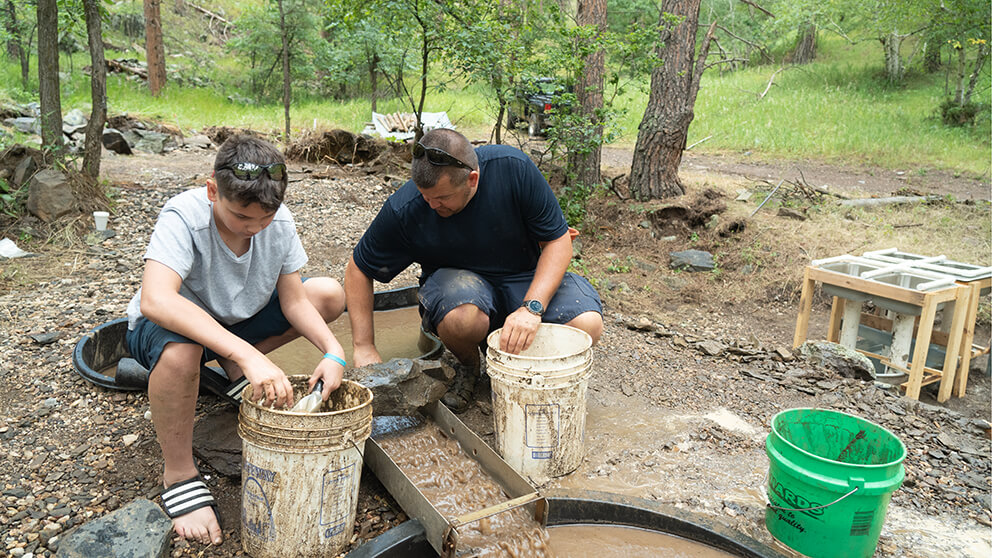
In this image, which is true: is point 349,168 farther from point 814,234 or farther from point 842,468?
point 842,468

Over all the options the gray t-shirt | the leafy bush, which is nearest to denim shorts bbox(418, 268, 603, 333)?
the gray t-shirt

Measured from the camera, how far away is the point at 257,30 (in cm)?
1545

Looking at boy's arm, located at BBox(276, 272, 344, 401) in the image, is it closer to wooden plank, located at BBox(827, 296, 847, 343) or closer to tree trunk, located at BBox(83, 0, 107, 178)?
wooden plank, located at BBox(827, 296, 847, 343)

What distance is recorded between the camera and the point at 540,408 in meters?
2.45

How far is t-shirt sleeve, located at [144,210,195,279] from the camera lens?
2.09 metres

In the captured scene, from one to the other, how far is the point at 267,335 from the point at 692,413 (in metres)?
1.97

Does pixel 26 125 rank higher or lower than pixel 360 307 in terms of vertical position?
higher

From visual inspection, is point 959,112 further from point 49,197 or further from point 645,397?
→ point 49,197

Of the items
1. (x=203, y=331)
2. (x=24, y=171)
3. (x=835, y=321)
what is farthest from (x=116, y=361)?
(x=835, y=321)

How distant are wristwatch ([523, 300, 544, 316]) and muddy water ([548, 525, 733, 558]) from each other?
0.83 meters

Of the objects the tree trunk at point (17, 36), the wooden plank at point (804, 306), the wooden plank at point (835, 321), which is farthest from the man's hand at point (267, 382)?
the tree trunk at point (17, 36)

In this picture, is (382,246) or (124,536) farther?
(382,246)

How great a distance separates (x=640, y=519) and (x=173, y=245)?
5.91ft

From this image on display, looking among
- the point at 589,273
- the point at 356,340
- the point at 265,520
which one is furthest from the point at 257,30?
the point at 265,520
